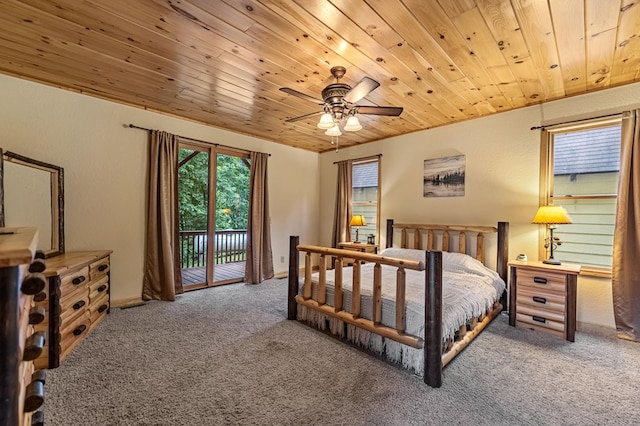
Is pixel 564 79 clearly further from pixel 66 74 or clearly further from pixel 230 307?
pixel 66 74

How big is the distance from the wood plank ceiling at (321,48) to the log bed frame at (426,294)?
1.62m

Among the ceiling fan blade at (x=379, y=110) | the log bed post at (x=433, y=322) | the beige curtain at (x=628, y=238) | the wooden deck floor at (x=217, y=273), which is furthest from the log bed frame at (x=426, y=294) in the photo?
the wooden deck floor at (x=217, y=273)

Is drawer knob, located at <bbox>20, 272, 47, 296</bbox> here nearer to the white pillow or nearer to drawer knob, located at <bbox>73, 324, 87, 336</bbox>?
drawer knob, located at <bbox>73, 324, 87, 336</bbox>

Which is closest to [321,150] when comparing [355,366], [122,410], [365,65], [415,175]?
[415,175]

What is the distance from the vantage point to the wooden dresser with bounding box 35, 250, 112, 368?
7.04 ft

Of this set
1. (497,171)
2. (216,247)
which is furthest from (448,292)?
(216,247)

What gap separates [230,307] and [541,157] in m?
4.16

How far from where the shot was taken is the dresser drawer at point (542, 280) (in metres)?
2.77

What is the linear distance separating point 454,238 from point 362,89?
8.96 ft

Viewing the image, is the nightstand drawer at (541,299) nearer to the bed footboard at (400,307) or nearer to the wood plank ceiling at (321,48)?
the bed footboard at (400,307)

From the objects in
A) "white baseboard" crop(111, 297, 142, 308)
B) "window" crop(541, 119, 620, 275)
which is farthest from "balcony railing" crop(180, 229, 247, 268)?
"window" crop(541, 119, 620, 275)

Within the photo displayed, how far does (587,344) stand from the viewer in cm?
262

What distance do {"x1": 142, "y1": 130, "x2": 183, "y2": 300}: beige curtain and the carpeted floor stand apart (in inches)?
33.6

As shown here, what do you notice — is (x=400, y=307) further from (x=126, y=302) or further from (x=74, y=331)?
(x=126, y=302)
